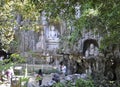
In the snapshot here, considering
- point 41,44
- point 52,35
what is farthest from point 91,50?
point 52,35

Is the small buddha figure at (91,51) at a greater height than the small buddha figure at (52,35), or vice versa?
the small buddha figure at (52,35)

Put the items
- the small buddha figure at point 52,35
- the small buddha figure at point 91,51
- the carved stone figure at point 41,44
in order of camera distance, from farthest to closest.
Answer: the small buddha figure at point 52,35, the carved stone figure at point 41,44, the small buddha figure at point 91,51

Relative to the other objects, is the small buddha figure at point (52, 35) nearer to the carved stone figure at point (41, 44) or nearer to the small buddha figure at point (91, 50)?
the carved stone figure at point (41, 44)

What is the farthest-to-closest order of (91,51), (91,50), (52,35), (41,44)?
(52,35) → (41,44) → (91,50) → (91,51)

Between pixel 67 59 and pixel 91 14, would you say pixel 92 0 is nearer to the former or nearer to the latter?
pixel 91 14

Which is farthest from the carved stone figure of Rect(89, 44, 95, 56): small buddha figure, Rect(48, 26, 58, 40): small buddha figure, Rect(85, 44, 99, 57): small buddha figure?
Rect(89, 44, 95, 56): small buddha figure

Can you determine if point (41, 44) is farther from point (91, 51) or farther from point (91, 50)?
point (91, 51)

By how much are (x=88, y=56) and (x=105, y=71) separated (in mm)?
2327

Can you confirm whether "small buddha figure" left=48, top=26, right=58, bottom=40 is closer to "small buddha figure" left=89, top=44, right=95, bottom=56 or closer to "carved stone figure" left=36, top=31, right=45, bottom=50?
"carved stone figure" left=36, top=31, right=45, bottom=50

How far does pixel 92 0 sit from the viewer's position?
18.6 feet

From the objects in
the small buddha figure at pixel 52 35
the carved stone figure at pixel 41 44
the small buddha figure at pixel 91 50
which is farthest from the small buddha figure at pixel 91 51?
the small buddha figure at pixel 52 35

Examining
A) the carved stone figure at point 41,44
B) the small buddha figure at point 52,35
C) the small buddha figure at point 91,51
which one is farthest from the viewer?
the small buddha figure at point 52,35

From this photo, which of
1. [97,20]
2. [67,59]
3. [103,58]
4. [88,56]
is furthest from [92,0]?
[67,59]

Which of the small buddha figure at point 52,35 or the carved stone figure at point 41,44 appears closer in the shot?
the carved stone figure at point 41,44
